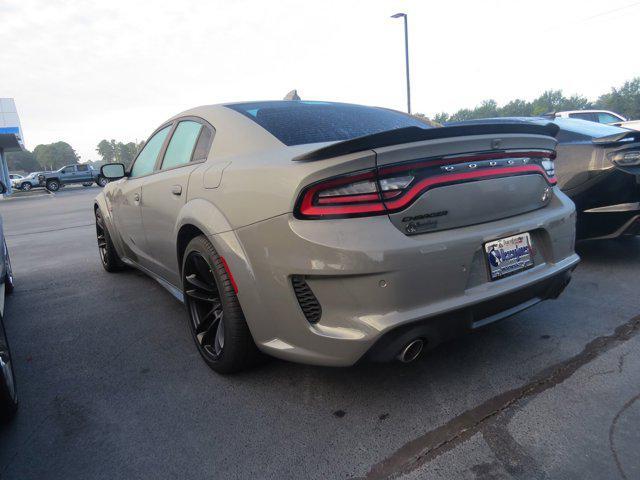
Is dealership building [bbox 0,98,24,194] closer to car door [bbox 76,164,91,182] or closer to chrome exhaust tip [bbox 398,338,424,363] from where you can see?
car door [bbox 76,164,91,182]

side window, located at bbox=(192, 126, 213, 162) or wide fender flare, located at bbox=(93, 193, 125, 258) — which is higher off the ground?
side window, located at bbox=(192, 126, 213, 162)

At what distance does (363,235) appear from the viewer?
179 cm

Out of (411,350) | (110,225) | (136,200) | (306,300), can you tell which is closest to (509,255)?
(411,350)

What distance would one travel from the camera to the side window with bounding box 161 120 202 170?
2.95m

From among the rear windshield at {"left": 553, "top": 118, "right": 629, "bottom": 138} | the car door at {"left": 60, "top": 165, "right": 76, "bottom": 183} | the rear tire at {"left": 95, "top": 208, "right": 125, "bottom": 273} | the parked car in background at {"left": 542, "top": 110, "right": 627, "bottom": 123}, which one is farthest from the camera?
the car door at {"left": 60, "top": 165, "right": 76, "bottom": 183}

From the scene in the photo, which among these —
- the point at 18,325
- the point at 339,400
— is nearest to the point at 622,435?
the point at 339,400

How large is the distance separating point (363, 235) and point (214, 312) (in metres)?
1.17

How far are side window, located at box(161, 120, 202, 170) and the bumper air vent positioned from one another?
141 centimetres

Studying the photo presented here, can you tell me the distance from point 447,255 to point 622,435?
0.99m

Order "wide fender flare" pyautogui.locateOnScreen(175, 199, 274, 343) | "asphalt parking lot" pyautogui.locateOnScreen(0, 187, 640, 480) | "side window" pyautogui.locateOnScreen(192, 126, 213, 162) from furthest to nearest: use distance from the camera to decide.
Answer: "side window" pyautogui.locateOnScreen(192, 126, 213, 162) → "wide fender flare" pyautogui.locateOnScreen(175, 199, 274, 343) → "asphalt parking lot" pyautogui.locateOnScreen(0, 187, 640, 480)

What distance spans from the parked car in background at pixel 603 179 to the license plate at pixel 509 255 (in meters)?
1.90

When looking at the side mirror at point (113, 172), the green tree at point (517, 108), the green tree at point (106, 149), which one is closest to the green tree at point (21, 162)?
the green tree at point (106, 149)

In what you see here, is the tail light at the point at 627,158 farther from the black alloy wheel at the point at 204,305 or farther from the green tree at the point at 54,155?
the green tree at the point at 54,155

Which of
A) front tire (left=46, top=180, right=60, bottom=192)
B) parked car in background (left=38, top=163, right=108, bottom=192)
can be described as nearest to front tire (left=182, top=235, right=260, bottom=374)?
parked car in background (left=38, top=163, right=108, bottom=192)
